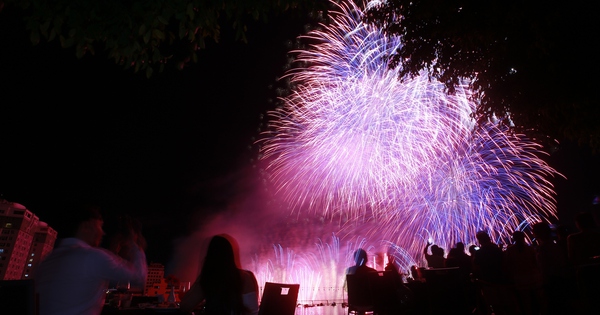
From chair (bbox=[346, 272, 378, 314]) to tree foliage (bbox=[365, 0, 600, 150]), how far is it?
3.69 meters

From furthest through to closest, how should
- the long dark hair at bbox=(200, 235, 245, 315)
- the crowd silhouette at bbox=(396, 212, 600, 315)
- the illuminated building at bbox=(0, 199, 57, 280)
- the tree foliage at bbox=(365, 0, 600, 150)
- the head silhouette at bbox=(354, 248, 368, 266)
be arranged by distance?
1. the illuminated building at bbox=(0, 199, 57, 280)
2. the head silhouette at bbox=(354, 248, 368, 266)
3. the crowd silhouette at bbox=(396, 212, 600, 315)
4. the tree foliage at bbox=(365, 0, 600, 150)
5. the long dark hair at bbox=(200, 235, 245, 315)

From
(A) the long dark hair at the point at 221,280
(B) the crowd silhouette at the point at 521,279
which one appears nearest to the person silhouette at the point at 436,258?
(B) the crowd silhouette at the point at 521,279

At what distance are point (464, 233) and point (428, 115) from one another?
6135mm

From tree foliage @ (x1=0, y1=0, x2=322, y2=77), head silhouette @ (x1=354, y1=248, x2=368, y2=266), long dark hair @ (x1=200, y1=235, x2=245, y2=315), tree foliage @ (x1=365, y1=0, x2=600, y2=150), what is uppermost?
tree foliage @ (x1=365, y1=0, x2=600, y2=150)

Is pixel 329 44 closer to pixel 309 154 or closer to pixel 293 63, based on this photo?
pixel 293 63

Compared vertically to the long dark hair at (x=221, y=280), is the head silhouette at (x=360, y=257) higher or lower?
higher

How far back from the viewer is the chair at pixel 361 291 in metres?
7.59

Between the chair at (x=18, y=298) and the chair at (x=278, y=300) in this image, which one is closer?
the chair at (x=18, y=298)

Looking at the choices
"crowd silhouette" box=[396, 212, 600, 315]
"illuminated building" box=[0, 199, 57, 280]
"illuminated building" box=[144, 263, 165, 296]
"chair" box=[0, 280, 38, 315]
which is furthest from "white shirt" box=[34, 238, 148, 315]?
"illuminated building" box=[0, 199, 57, 280]

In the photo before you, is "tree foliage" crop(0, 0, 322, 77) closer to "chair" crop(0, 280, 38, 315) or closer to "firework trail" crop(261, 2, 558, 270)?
"chair" crop(0, 280, 38, 315)

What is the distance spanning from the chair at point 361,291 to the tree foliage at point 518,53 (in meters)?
3.69

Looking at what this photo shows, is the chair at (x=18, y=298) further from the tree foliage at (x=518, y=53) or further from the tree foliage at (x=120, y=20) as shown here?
the tree foliage at (x=518, y=53)

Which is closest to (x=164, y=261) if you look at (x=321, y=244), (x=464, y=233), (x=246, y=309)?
(x=321, y=244)

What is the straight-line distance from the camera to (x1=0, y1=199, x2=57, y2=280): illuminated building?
183 feet
